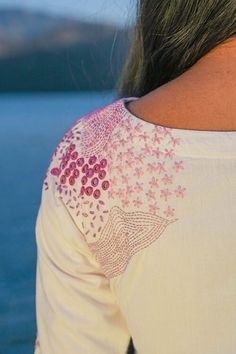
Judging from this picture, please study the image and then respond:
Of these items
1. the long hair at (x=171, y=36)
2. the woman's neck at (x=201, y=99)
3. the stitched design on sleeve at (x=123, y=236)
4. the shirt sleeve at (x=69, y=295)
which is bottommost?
the shirt sleeve at (x=69, y=295)

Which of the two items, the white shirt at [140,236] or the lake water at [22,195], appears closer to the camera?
the white shirt at [140,236]

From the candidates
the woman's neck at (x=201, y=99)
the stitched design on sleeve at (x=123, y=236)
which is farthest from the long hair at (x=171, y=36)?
the stitched design on sleeve at (x=123, y=236)

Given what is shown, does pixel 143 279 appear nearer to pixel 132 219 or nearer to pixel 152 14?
pixel 132 219

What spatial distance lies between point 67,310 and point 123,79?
10.1 inches

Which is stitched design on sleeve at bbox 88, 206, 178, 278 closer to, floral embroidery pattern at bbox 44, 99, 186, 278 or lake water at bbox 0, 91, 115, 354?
floral embroidery pattern at bbox 44, 99, 186, 278

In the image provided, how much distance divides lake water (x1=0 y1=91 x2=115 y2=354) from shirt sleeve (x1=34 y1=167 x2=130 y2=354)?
36cm

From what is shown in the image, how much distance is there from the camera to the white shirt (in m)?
0.52

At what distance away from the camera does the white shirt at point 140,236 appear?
52 centimetres

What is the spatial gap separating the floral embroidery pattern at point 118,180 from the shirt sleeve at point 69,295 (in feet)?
0.04

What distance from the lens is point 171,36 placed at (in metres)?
0.62

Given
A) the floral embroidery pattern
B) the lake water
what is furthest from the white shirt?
the lake water

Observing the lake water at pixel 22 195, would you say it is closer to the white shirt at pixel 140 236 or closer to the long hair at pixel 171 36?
the long hair at pixel 171 36

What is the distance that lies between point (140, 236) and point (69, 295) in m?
0.08

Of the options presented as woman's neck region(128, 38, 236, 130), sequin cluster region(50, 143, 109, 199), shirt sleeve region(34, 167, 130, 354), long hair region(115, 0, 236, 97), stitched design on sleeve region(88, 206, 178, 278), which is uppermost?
long hair region(115, 0, 236, 97)
